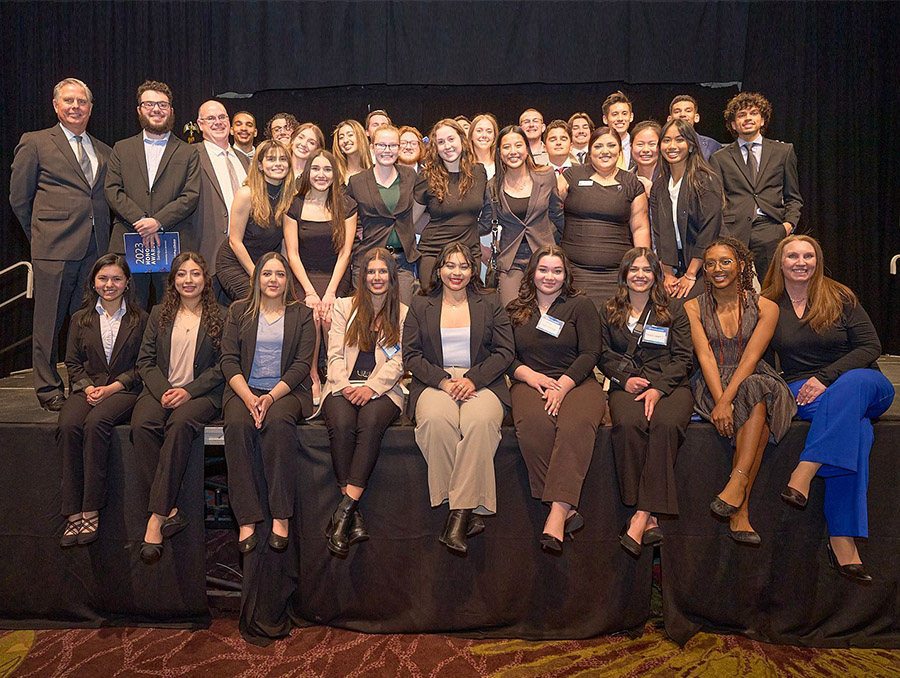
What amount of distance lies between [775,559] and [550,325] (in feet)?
4.79

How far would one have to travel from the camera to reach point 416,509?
124 inches

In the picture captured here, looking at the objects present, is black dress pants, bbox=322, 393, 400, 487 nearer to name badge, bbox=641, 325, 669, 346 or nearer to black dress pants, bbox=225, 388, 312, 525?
black dress pants, bbox=225, 388, 312, 525

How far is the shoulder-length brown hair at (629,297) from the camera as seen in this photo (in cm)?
327

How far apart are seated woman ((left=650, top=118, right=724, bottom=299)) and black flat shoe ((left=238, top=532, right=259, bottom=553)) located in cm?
254

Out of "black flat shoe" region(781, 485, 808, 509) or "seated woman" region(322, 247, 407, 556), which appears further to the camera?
"seated woman" region(322, 247, 407, 556)

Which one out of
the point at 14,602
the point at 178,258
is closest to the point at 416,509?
the point at 178,258

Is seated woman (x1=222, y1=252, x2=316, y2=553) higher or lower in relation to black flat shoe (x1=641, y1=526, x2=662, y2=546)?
higher

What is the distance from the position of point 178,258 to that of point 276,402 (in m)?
0.94

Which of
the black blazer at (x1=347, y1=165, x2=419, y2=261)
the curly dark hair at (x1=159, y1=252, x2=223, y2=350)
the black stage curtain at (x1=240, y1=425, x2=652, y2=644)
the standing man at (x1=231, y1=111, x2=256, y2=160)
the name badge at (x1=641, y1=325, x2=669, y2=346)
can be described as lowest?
the black stage curtain at (x1=240, y1=425, x2=652, y2=644)

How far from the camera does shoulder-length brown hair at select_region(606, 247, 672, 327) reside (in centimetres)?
327

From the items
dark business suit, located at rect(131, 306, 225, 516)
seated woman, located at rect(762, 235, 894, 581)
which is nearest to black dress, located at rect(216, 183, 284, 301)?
dark business suit, located at rect(131, 306, 225, 516)

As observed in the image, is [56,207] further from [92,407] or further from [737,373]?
[737,373]

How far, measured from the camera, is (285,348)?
3.29 metres

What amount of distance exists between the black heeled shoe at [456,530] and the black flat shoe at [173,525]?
1169 mm
